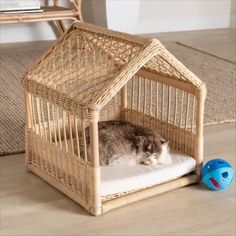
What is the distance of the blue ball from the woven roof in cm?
27

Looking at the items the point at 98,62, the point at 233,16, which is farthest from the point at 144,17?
the point at 98,62

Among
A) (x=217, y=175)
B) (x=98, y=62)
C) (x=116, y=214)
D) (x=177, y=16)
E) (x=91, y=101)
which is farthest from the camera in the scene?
(x=177, y=16)

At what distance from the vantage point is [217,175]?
1.71 meters

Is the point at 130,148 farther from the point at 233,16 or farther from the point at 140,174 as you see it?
the point at 233,16

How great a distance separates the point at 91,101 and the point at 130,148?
32 cm

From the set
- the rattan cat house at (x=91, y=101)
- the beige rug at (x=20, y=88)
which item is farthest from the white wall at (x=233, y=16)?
the rattan cat house at (x=91, y=101)

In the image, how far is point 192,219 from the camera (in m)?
1.57

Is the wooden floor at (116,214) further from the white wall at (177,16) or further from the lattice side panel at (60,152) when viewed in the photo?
the white wall at (177,16)

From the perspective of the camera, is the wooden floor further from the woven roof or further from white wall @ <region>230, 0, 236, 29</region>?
white wall @ <region>230, 0, 236, 29</region>

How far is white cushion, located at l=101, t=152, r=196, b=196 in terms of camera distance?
63.0 inches

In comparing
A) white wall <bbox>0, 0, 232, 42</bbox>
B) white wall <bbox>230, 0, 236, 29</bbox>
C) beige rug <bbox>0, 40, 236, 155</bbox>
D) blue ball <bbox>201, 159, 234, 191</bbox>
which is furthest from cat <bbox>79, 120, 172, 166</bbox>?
white wall <bbox>230, 0, 236, 29</bbox>

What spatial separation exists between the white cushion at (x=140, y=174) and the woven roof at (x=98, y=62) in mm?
257

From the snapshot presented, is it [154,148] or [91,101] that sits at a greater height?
[91,101]

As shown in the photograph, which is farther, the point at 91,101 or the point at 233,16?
the point at 233,16
